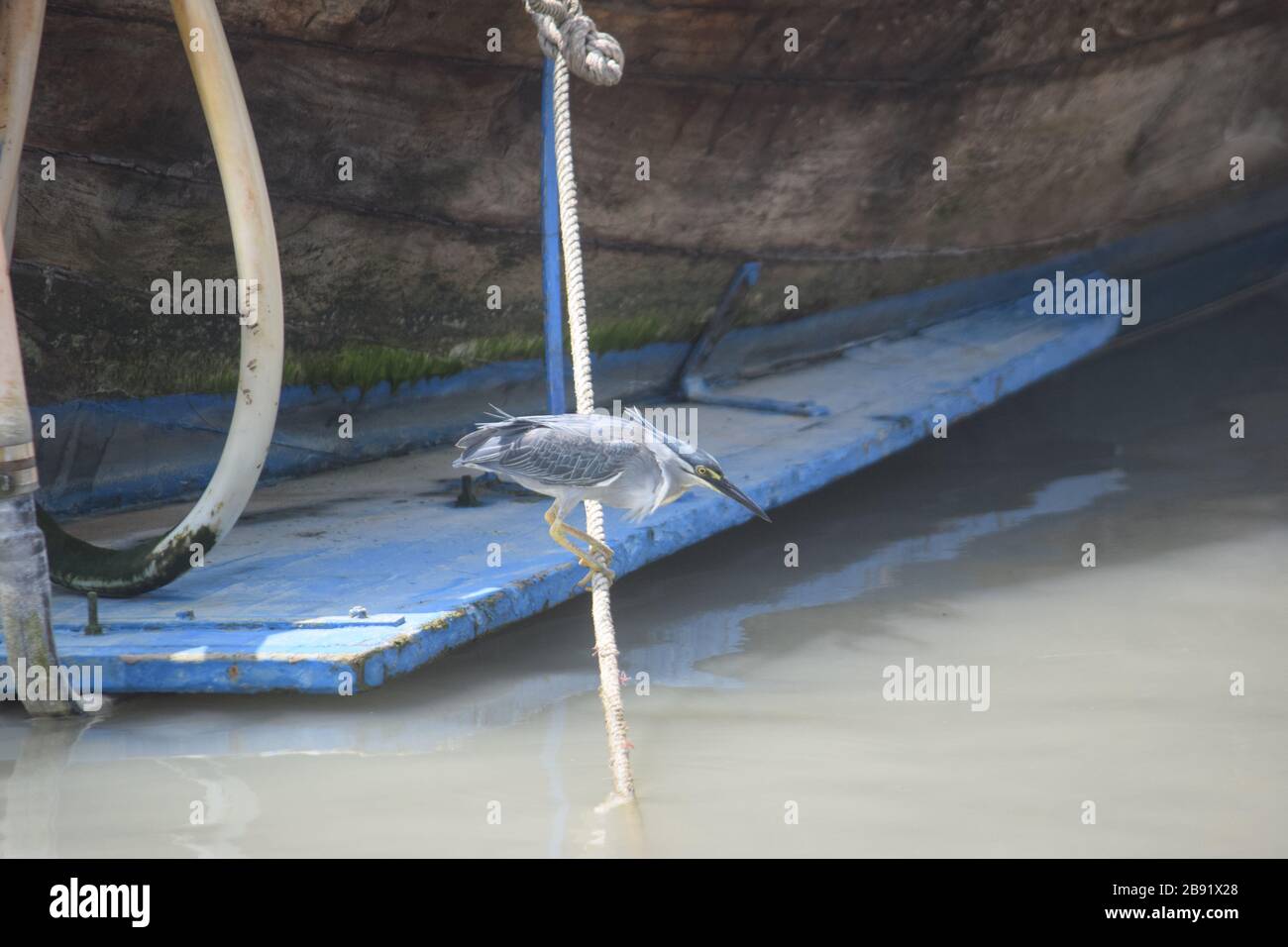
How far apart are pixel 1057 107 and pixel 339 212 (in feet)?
9.44

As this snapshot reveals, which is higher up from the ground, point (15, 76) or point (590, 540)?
point (15, 76)

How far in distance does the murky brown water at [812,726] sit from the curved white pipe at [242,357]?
0.35m

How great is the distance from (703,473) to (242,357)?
4.26 feet

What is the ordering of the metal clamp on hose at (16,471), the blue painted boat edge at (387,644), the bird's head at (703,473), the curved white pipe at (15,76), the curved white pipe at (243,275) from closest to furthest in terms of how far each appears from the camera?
the bird's head at (703,473) < the metal clamp on hose at (16,471) < the blue painted boat edge at (387,644) < the curved white pipe at (15,76) < the curved white pipe at (243,275)

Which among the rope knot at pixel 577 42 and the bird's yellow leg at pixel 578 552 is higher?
the rope knot at pixel 577 42

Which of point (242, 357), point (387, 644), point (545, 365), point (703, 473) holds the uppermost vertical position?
point (545, 365)

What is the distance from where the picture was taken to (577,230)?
271 centimetres

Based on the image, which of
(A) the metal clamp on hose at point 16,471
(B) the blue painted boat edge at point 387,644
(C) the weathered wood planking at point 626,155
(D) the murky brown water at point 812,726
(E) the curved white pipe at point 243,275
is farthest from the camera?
(C) the weathered wood planking at point 626,155

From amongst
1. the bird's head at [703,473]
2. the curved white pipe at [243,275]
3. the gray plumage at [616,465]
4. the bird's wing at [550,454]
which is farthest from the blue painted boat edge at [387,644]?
the bird's head at [703,473]

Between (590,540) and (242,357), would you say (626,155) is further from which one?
(590,540)

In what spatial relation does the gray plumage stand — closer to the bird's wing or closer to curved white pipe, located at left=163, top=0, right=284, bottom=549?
the bird's wing

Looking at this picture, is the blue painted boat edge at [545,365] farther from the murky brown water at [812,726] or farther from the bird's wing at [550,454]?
the bird's wing at [550,454]

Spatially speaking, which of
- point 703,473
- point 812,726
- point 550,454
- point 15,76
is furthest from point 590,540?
point 15,76

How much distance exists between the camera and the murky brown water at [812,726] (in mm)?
2732
